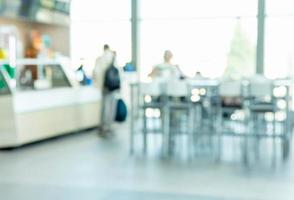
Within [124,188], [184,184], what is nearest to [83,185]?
[124,188]

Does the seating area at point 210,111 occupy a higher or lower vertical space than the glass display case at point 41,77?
lower

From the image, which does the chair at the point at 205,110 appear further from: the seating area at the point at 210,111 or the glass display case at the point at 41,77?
the glass display case at the point at 41,77

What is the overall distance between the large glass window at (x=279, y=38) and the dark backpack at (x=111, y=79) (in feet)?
12.3

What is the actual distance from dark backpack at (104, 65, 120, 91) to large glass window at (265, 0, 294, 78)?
3.75 meters

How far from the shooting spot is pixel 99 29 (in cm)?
1202

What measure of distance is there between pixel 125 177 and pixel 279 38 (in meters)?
6.33

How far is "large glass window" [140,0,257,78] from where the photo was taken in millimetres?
11000

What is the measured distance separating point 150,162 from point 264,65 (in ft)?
17.2

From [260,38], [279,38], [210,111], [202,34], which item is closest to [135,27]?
[202,34]

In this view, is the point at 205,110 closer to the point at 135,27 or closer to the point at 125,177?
the point at 125,177

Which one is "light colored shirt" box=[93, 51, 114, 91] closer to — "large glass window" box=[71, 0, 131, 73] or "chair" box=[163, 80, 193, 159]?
"chair" box=[163, 80, 193, 159]

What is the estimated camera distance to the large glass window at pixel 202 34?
1100cm

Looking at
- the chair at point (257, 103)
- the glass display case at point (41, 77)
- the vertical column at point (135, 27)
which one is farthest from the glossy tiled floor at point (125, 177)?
the vertical column at point (135, 27)

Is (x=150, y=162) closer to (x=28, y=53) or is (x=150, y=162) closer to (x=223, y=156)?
(x=223, y=156)
